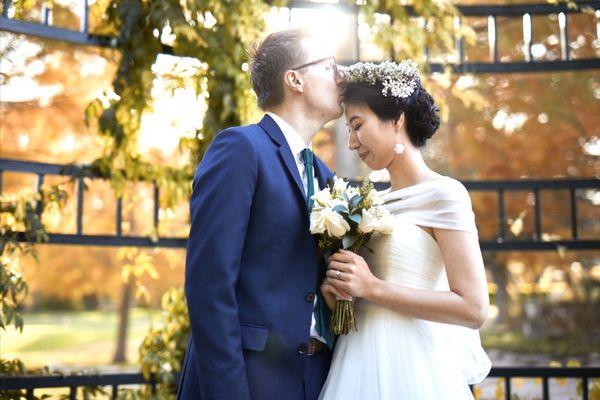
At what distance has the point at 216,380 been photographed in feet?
6.62

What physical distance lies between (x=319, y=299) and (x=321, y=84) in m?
0.84

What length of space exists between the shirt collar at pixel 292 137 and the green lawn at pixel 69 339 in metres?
8.92

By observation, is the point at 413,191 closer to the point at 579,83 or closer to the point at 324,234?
the point at 324,234

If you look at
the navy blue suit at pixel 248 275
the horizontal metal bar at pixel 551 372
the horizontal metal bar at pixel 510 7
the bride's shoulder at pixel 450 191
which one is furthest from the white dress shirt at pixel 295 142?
the horizontal metal bar at pixel 551 372

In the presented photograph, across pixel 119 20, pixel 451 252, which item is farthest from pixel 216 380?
pixel 119 20

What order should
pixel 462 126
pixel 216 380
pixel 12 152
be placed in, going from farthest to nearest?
pixel 462 126 → pixel 12 152 → pixel 216 380

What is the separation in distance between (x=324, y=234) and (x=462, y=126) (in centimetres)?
862

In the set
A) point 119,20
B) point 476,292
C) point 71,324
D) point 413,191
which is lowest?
point 71,324

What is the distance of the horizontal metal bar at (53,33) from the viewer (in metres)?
3.54

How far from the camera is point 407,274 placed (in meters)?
2.39

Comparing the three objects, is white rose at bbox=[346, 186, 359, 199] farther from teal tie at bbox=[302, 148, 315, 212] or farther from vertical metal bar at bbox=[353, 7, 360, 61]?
vertical metal bar at bbox=[353, 7, 360, 61]

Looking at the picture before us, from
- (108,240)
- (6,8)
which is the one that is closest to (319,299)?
(108,240)

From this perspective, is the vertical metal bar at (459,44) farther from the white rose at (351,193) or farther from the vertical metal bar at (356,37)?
the white rose at (351,193)

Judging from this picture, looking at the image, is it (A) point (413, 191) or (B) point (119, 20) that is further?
(B) point (119, 20)
